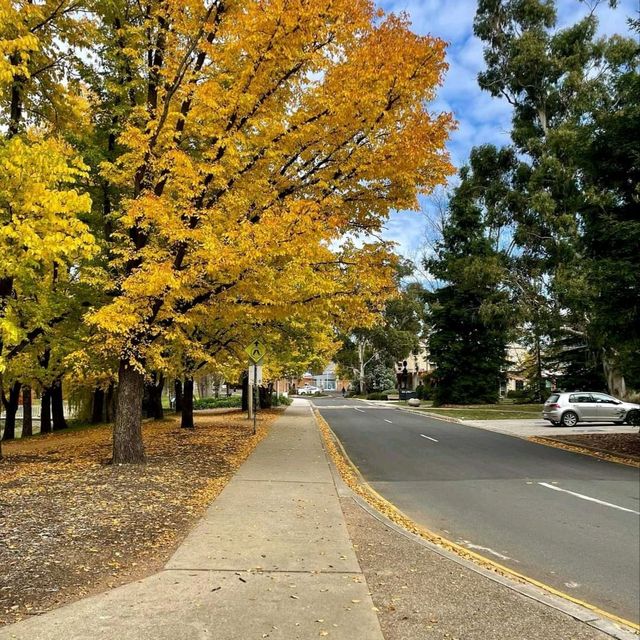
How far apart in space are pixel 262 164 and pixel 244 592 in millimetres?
7840

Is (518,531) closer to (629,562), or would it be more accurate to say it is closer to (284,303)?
(629,562)

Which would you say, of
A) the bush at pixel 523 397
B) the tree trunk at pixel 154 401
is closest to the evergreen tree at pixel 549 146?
the bush at pixel 523 397

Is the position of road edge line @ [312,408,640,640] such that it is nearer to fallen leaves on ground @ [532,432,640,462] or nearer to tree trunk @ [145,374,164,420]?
fallen leaves on ground @ [532,432,640,462]

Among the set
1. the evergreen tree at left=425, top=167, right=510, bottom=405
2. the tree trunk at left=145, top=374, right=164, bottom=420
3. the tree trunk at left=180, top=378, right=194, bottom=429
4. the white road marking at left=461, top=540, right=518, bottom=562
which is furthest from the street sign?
the evergreen tree at left=425, top=167, right=510, bottom=405

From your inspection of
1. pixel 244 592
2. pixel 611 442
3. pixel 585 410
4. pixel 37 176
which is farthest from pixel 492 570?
pixel 585 410

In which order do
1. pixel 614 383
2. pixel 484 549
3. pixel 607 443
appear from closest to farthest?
pixel 484 549
pixel 607 443
pixel 614 383

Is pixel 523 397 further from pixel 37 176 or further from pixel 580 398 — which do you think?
pixel 37 176

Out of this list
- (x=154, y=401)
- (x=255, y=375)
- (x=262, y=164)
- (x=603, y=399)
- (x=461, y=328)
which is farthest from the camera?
(x=461, y=328)

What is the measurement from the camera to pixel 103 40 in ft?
37.1

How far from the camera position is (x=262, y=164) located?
34.2 ft

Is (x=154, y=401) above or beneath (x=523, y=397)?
above

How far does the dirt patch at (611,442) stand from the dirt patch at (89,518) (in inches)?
369

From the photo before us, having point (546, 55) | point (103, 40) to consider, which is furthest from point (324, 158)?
point (546, 55)

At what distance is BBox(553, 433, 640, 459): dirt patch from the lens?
1430 cm
